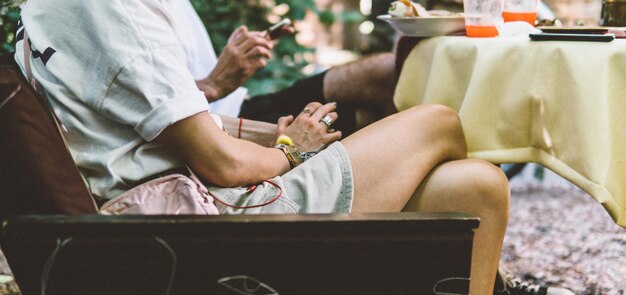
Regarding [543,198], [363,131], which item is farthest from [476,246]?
[543,198]

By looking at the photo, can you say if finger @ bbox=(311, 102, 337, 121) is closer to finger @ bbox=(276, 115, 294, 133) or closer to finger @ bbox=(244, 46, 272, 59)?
finger @ bbox=(276, 115, 294, 133)

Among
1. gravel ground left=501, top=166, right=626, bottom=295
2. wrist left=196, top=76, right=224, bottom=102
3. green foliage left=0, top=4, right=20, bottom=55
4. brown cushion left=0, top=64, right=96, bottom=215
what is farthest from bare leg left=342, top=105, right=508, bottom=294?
green foliage left=0, top=4, right=20, bottom=55

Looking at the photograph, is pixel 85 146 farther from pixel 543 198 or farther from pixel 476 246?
pixel 543 198

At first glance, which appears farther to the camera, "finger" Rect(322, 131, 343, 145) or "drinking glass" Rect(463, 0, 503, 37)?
"drinking glass" Rect(463, 0, 503, 37)

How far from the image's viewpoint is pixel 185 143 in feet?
4.72

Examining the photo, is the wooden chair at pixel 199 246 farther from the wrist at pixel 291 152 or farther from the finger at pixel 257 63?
the finger at pixel 257 63

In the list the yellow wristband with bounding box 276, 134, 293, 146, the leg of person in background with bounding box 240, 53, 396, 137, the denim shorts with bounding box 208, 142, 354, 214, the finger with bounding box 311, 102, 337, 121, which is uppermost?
the finger with bounding box 311, 102, 337, 121

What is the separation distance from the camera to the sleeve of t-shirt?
4.56 ft

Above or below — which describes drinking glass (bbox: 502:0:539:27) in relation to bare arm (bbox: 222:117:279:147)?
above

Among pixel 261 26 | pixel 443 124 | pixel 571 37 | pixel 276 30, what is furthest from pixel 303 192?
pixel 261 26

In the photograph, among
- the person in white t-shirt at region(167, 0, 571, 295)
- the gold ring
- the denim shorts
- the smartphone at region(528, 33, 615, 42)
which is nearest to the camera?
the denim shorts

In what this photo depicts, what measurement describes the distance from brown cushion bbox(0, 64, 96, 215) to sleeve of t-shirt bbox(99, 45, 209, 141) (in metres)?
0.16

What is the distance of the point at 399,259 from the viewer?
48.8 inches

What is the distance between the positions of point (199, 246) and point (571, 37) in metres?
1.06
